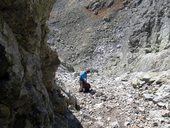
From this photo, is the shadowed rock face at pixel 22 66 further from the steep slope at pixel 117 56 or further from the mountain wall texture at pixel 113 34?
the mountain wall texture at pixel 113 34

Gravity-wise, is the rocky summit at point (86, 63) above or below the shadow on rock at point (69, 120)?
above

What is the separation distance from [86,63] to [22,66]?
2419cm

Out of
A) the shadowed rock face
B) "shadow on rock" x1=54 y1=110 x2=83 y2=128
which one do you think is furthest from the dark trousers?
the shadowed rock face

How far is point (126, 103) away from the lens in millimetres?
18391

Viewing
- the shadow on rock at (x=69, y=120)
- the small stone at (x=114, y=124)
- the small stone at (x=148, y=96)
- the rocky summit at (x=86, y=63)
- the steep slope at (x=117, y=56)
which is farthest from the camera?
the small stone at (x=148, y=96)

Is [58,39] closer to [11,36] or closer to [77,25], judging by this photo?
[77,25]

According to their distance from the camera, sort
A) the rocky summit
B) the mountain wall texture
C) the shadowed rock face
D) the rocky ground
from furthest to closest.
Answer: the mountain wall texture
the rocky ground
the rocky summit
the shadowed rock face

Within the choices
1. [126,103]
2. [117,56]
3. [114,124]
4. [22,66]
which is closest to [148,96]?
[126,103]

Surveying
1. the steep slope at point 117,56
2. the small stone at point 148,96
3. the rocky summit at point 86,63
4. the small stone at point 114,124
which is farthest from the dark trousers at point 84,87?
the small stone at point 114,124

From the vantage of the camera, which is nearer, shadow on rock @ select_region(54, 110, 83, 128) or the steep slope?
shadow on rock @ select_region(54, 110, 83, 128)

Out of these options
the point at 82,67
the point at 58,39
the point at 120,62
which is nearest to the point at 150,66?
the point at 120,62

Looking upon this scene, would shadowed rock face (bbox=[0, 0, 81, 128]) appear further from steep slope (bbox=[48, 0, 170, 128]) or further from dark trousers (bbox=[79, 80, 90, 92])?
dark trousers (bbox=[79, 80, 90, 92])

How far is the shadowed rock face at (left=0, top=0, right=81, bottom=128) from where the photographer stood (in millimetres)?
8742

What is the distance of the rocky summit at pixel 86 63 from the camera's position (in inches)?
377
